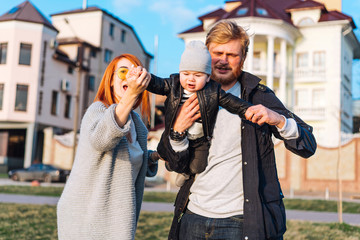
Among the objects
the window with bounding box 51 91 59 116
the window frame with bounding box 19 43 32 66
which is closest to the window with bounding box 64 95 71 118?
the window with bounding box 51 91 59 116

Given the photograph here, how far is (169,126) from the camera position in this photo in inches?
98.4

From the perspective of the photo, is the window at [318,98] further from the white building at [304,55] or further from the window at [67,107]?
the window at [67,107]

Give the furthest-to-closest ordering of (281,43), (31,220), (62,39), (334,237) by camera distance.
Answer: (62,39) < (281,43) < (31,220) < (334,237)

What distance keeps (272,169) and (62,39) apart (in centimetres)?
4351

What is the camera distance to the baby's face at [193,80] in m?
2.40

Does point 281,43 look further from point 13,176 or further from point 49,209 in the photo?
point 49,209

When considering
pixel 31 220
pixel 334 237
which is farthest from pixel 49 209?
pixel 334 237

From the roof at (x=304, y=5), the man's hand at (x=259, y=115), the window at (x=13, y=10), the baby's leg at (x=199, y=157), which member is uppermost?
the roof at (x=304, y=5)

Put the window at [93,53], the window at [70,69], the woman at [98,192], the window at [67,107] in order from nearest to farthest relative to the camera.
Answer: the woman at [98,192] → the window at [67,107] → the window at [70,69] → the window at [93,53]


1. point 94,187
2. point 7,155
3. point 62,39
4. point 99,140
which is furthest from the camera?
point 62,39

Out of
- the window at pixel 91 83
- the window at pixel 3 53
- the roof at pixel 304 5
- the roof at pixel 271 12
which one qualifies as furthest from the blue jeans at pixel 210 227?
the window at pixel 91 83

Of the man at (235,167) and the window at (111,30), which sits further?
the window at (111,30)

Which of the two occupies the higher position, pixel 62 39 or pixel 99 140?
pixel 62 39

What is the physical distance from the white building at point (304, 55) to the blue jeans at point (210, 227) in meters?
32.0
